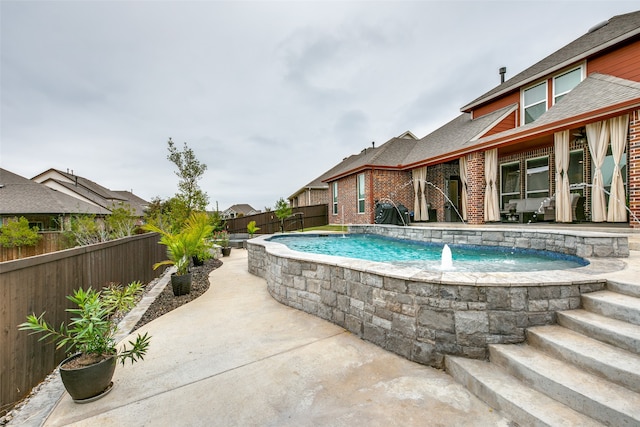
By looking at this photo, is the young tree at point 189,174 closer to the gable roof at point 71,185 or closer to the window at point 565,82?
the gable roof at point 71,185

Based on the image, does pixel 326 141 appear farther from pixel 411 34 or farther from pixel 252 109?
pixel 411 34

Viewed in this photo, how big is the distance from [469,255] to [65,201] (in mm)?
26615

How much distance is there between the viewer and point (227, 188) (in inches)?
1614

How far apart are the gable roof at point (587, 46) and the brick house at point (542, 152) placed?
0.04 metres

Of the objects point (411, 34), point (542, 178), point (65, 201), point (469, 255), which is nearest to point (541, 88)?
point (542, 178)

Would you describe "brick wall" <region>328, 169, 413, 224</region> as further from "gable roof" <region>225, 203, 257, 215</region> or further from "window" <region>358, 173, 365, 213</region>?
"gable roof" <region>225, 203, 257, 215</region>

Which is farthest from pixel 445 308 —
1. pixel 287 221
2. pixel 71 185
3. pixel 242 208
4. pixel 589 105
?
pixel 242 208

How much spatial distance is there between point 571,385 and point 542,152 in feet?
37.7

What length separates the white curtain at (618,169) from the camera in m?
6.75

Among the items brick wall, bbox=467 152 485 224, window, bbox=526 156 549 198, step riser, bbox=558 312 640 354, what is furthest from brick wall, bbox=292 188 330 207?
step riser, bbox=558 312 640 354

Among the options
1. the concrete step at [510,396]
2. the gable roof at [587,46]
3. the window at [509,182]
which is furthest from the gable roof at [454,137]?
the concrete step at [510,396]

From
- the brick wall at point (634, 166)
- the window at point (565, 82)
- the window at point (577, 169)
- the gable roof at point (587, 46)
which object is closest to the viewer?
the brick wall at point (634, 166)

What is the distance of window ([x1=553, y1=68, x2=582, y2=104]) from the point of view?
9180 mm

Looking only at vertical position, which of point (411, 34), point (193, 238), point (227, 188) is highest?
point (411, 34)
